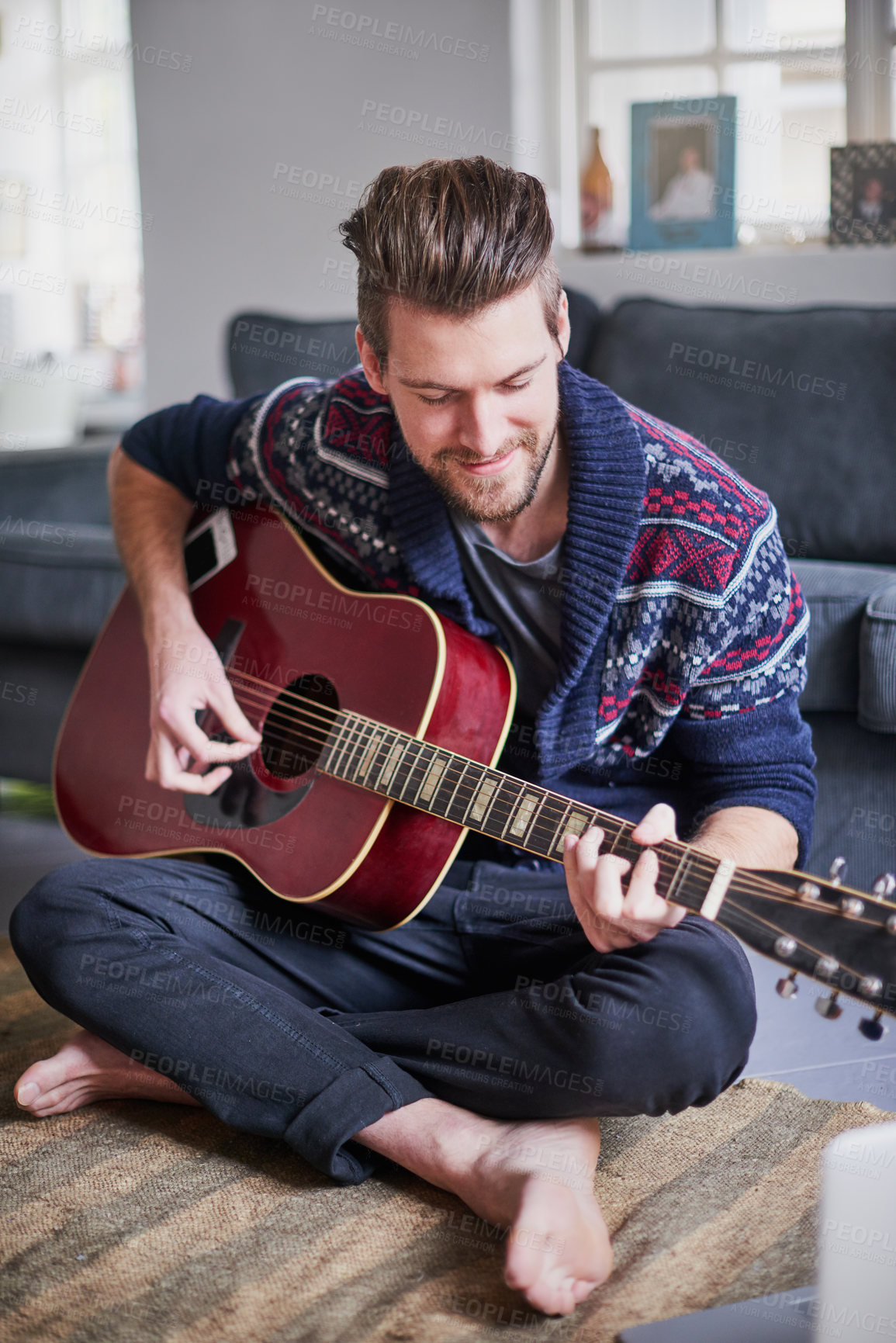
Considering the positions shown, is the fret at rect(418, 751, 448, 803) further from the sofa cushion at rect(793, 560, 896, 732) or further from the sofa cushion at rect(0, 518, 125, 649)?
the sofa cushion at rect(0, 518, 125, 649)

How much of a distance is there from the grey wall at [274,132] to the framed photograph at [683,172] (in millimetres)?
333

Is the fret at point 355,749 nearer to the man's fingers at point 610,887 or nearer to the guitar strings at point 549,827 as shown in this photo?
the guitar strings at point 549,827

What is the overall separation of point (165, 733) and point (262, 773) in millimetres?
123

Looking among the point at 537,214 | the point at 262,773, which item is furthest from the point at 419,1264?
the point at 537,214

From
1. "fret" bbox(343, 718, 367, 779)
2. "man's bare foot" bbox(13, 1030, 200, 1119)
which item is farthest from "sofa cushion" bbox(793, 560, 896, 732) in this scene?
"man's bare foot" bbox(13, 1030, 200, 1119)

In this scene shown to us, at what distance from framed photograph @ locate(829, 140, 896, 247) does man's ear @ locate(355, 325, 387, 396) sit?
1746mm

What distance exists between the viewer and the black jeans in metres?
1.01

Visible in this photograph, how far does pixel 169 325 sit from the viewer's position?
3346 millimetres

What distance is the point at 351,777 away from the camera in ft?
3.83

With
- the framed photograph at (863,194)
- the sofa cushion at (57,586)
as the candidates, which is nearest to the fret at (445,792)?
the sofa cushion at (57,586)

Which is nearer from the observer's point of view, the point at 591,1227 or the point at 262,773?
the point at 591,1227

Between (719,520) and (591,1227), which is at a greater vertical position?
(719,520)

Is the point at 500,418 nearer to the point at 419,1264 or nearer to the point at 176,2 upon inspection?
the point at 419,1264
